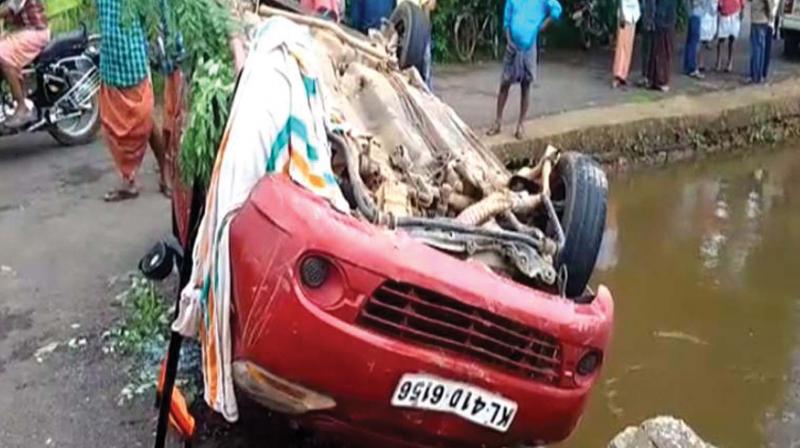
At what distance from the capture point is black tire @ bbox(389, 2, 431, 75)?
7641 millimetres

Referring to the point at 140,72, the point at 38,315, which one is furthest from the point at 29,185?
the point at 38,315

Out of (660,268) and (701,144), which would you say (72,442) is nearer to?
(660,268)

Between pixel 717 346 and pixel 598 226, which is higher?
pixel 598 226

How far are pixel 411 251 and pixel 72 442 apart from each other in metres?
1.85

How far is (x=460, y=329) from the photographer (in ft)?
13.0

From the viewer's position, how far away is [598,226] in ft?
14.8

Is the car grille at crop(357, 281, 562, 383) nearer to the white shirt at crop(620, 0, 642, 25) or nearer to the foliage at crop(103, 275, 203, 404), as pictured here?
the foliage at crop(103, 275, 203, 404)

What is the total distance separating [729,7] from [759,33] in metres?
0.81

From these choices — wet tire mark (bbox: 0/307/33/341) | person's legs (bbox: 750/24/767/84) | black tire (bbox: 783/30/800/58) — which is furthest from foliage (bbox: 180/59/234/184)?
black tire (bbox: 783/30/800/58)

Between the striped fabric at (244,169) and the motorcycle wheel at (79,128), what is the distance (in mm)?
5464

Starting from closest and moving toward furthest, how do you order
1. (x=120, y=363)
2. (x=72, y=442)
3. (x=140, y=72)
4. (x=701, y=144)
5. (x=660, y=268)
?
(x=72, y=442)
(x=120, y=363)
(x=140, y=72)
(x=660, y=268)
(x=701, y=144)

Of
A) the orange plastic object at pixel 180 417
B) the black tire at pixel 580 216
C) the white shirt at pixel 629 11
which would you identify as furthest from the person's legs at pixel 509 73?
the orange plastic object at pixel 180 417

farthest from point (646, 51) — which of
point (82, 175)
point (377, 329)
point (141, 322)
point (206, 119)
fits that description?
point (377, 329)

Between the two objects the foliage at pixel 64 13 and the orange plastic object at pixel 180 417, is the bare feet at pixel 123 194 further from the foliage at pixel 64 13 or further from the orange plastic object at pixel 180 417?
the orange plastic object at pixel 180 417
